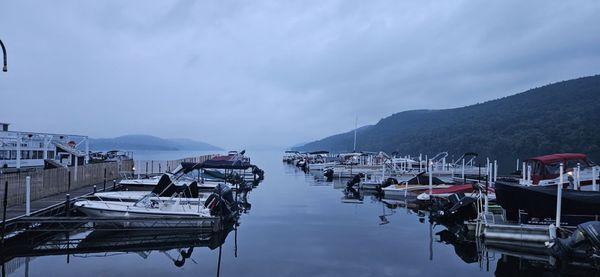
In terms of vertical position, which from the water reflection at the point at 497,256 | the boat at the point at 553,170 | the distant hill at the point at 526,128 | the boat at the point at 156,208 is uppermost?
the distant hill at the point at 526,128

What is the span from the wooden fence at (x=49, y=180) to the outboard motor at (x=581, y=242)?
63.7 ft

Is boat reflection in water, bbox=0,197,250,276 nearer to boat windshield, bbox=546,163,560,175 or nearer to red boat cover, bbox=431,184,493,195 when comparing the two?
red boat cover, bbox=431,184,493,195

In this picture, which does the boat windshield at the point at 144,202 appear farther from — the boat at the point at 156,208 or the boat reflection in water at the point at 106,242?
the boat reflection in water at the point at 106,242

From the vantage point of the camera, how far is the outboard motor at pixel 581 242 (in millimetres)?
11766

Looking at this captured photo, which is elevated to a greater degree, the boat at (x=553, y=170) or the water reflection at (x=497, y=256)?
the boat at (x=553, y=170)

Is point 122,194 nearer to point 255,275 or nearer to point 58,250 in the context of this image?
point 58,250

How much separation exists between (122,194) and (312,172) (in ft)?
136

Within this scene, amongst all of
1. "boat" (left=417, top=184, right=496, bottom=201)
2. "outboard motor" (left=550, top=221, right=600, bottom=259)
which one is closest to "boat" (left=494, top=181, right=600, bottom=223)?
"outboard motor" (left=550, top=221, right=600, bottom=259)

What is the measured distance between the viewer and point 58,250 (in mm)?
14727

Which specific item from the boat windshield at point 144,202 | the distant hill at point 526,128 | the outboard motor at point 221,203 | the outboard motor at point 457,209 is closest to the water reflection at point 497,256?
the outboard motor at point 457,209

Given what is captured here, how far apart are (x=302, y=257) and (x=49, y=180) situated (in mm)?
14405

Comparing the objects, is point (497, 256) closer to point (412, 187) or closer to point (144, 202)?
point (144, 202)

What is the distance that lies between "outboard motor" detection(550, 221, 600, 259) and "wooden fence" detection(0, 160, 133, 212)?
63.7 feet

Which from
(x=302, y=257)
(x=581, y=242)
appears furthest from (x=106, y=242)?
(x=581, y=242)
